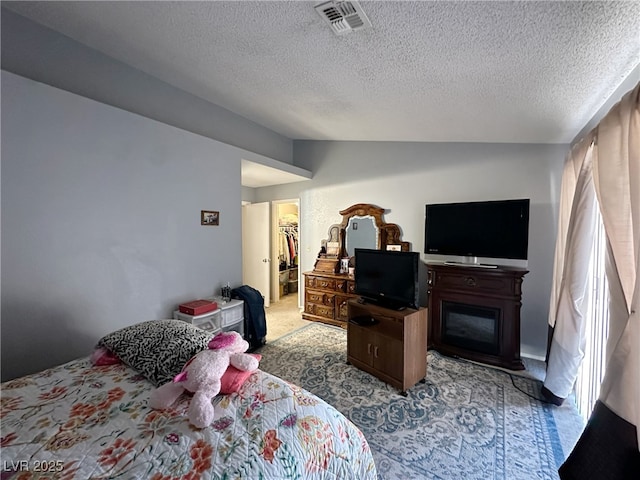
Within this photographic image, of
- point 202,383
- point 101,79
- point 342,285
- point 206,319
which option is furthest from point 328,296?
point 101,79

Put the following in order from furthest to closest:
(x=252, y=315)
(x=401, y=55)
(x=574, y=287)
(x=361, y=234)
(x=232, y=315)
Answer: (x=361, y=234) → (x=252, y=315) → (x=232, y=315) → (x=574, y=287) → (x=401, y=55)

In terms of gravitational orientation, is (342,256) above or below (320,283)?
above

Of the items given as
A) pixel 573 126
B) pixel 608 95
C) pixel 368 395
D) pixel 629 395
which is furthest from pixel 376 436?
pixel 573 126

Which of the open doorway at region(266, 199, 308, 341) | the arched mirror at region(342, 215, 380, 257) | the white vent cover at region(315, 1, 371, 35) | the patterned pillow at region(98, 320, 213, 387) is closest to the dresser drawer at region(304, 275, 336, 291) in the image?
the arched mirror at region(342, 215, 380, 257)

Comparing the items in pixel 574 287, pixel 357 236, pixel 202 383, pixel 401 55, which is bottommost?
pixel 202 383

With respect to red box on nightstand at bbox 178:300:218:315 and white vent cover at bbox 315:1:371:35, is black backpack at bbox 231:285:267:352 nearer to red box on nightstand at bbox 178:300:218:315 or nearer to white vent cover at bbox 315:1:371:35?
red box on nightstand at bbox 178:300:218:315

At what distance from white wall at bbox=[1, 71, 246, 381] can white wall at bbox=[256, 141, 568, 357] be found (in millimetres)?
1993

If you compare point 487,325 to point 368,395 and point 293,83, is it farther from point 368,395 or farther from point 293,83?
point 293,83

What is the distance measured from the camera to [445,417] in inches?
79.4

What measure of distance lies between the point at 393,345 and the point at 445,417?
0.62m

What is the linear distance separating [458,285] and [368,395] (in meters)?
1.54

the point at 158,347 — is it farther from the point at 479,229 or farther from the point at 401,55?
the point at 479,229

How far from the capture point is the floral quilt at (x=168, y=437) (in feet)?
2.83

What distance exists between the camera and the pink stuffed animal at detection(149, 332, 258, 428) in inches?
41.0
